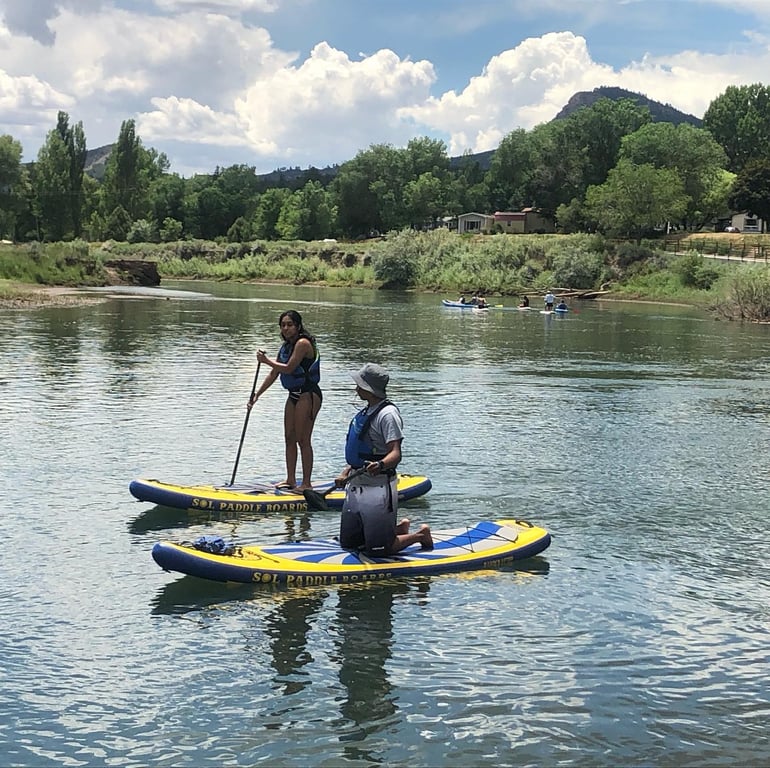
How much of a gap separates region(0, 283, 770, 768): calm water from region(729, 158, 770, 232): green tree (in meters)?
82.8

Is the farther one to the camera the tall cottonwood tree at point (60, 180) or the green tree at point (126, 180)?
the green tree at point (126, 180)

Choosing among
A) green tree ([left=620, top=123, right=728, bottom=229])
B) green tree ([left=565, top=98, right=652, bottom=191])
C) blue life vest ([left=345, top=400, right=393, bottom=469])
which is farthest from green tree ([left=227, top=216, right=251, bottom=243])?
blue life vest ([left=345, top=400, right=393, bottom=469])

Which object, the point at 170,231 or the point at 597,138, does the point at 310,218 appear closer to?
the point at 170,231

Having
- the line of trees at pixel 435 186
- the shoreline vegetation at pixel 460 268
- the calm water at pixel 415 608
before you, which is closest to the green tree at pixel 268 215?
the line of trees at pixel 435 186

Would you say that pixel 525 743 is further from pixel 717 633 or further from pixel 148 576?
pixel 148 576

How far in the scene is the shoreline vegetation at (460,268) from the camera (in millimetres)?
61062

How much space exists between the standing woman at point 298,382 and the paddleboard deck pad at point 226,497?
25cm

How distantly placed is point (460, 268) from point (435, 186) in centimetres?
4405

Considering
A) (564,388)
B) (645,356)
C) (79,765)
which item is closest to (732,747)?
(79,765)

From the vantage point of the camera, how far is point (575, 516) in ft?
45.0

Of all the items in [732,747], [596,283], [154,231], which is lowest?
[732,747]

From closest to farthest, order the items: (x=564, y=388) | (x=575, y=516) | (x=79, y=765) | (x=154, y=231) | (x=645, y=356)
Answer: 1. (x=79, y=765)
2. (x=575, y=516)
3. (x=564, y=388)
4. (x=645, y=356)
5. (x=154, y=231)

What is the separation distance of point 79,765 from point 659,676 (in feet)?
15.5

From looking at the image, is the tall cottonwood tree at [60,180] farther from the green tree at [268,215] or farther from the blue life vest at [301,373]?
the blue life vest at [301,373]
